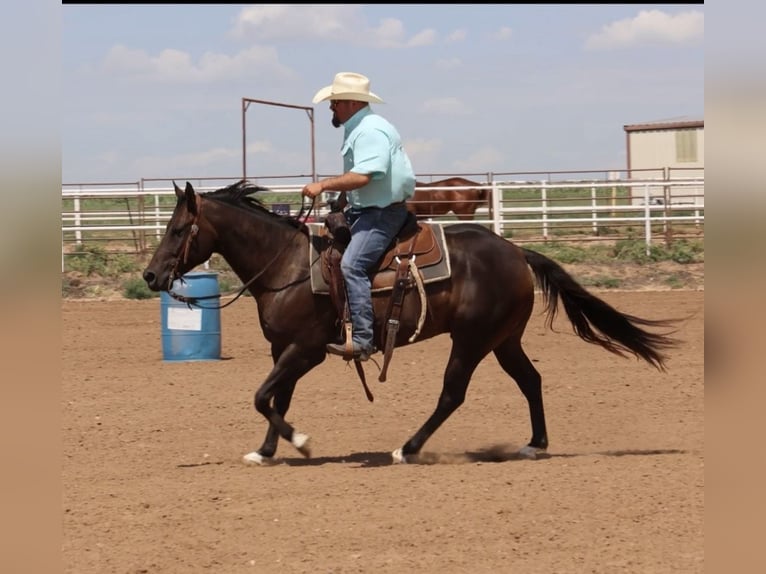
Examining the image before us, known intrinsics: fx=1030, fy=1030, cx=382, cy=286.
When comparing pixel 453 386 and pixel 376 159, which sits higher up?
pixel 376 159

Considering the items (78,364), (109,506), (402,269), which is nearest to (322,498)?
(109,506)

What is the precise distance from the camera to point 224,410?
8.84 metres

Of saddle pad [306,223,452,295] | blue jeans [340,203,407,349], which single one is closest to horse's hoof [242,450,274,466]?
blue jeans [340,203,407,349]

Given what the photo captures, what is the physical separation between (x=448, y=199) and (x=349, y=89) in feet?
50.9

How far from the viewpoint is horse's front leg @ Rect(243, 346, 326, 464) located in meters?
6.78

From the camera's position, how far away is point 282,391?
7055 millimetres

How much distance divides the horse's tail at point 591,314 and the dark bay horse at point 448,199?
14218 mm

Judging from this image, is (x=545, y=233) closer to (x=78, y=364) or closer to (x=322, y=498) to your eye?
(x=78, y=364)

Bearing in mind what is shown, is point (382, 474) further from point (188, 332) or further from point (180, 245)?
point (188, 332)

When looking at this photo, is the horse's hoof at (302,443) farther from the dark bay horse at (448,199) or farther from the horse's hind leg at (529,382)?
the dark bay horse at (448,199)

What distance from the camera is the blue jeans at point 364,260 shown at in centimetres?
673

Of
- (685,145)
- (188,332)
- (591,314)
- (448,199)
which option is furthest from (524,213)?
(685,145)

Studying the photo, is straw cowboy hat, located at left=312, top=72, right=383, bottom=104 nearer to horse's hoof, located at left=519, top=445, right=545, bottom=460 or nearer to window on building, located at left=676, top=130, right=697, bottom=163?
horse's hoof, located at left=519, top=445, right=545, bottom=460

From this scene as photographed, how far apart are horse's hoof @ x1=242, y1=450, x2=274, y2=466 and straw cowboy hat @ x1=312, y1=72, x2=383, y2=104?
239 centimetres
